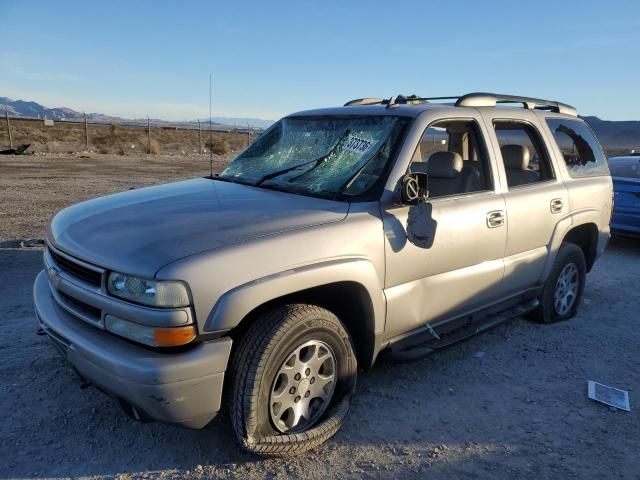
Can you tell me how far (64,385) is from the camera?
11.7 feet

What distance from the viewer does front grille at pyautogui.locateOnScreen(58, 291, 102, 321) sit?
2.70 meters

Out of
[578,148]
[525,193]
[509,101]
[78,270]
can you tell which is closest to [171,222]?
[78,270]

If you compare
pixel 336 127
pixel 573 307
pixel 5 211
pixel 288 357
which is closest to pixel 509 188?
pixel 336 127

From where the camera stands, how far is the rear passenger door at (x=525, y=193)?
4.17 meters

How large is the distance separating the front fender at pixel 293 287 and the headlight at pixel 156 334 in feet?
0.32

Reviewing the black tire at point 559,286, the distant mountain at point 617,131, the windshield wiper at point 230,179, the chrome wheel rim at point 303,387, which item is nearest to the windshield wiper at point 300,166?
the windshield wiper at point 230,179

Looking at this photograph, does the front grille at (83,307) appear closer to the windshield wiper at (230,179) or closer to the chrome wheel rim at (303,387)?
the chrome wheel rim at (303,387)

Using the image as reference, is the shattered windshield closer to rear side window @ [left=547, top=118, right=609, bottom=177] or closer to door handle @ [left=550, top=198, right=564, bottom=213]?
door handle @ [left=550, top=198, right=564, bottom=213]

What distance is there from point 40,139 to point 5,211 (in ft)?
99.6

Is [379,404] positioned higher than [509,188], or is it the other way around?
[509,188]

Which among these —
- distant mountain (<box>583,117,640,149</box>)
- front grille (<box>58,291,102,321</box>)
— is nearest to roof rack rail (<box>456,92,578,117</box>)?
front grille (<box>58,291,102,321</box>)

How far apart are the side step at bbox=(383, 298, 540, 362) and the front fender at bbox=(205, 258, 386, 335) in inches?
11.6

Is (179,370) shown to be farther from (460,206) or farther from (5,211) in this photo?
(5,211)

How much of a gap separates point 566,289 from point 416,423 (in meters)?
2.61
